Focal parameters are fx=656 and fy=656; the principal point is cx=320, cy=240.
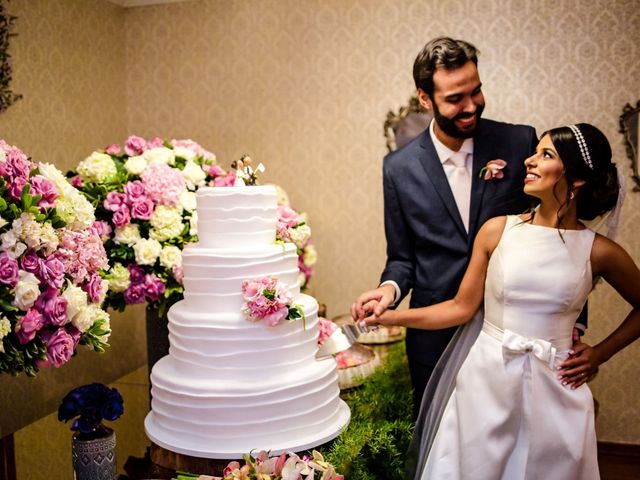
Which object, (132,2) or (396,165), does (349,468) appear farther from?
(132,2)

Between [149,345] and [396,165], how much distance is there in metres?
1.41

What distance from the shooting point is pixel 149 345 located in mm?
3062

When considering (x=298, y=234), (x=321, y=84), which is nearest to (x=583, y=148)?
(x=298, y=234)

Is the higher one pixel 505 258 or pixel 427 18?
pixel 427 18

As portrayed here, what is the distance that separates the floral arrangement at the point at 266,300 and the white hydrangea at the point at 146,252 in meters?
0.64

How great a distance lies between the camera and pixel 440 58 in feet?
8.74

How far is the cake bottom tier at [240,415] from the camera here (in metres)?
2.20

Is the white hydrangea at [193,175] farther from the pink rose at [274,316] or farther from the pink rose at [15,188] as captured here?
the pink rose at [15,188]

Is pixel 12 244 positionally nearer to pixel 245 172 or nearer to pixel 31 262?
pixel 31 262

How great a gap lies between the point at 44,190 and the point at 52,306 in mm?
321

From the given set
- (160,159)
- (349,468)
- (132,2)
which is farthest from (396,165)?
(132,2)

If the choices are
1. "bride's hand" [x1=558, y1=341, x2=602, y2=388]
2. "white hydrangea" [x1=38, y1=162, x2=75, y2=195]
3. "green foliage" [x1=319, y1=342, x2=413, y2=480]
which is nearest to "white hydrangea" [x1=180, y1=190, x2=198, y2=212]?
"white hydrangea" [x1=38, y1=162, x2=75, y2=195]

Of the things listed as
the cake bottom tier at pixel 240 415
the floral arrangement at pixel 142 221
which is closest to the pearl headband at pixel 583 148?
the cake bottom tier at pixel 240 415

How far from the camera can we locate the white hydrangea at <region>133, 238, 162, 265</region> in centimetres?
274
